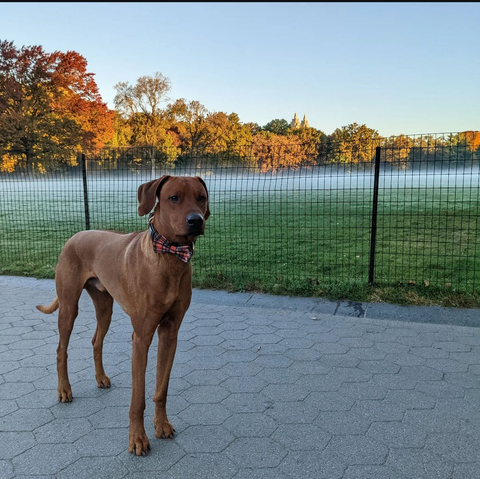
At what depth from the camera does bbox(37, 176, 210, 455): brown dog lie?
8.16 ft

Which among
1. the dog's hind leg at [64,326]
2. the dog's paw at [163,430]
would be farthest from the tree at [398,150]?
the dog's paw at [163,430]

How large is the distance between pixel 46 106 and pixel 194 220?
3444 centimetres

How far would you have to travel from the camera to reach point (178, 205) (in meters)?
2.46

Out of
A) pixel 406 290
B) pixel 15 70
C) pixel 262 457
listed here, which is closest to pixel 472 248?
pixel 406 290

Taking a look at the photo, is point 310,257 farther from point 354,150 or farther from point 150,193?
point 150,193

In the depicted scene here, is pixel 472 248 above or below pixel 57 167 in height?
below

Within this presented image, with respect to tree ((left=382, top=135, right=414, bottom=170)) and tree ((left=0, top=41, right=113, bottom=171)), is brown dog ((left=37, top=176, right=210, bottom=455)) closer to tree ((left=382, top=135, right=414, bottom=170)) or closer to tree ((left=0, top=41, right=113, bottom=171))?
tree ((left=382, top=135, right=414, bottom=170))

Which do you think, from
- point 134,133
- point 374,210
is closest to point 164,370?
point 374,210

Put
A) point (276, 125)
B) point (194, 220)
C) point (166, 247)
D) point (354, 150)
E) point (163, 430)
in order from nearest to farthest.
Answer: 1. point (194, 220)
2. point (166, 247)
3. point (163, 430)
4. point (354, 150)
5. point (276, 125)

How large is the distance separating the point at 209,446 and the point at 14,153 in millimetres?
32097

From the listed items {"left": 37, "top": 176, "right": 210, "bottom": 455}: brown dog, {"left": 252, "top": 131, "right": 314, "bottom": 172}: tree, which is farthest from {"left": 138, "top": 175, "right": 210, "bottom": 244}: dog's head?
{"left": 252, "top": 131, "right": 314, "bottom": 172}: tree

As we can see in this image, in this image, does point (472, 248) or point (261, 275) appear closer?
point (261, 275)

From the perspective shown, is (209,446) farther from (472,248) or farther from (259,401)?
(472,248)

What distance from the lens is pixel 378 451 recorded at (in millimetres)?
2695
